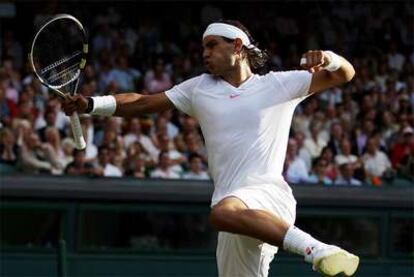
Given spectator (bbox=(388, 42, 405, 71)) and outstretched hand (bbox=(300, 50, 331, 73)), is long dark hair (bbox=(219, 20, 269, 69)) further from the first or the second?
spectator (bbox=(388, 42, 405, 71))

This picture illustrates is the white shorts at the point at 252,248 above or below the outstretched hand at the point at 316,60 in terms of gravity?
below

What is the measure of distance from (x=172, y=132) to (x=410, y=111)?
3.47m

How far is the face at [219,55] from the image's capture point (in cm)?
902

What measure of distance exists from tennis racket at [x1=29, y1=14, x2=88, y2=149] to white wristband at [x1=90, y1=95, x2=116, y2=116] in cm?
15

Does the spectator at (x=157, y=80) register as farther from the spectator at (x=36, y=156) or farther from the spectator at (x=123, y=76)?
the spectator at (x=36, y=156)

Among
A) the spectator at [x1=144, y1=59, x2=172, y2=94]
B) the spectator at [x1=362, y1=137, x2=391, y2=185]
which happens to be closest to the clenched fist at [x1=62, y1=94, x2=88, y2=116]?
the spectator at [x1=362, y1=137, x2=391, y2=185]

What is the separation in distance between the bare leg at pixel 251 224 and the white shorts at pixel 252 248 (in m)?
0.32

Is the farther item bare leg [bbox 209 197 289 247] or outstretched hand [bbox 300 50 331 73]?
outstretched hand [bbox 300 50 331 73]

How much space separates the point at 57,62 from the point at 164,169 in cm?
655

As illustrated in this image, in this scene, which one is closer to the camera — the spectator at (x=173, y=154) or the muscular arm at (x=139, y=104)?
the muscular arm at (x=139, y=104)

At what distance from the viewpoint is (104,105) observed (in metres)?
9.23

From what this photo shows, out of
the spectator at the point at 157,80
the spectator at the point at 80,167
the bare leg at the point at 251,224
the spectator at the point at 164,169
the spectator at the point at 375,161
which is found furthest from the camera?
the spectator at the point at 157,80

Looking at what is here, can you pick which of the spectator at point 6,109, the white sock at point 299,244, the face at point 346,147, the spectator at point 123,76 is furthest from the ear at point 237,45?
the spectator at point 123,76

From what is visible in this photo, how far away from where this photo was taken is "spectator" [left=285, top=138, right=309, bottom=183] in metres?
16.1
